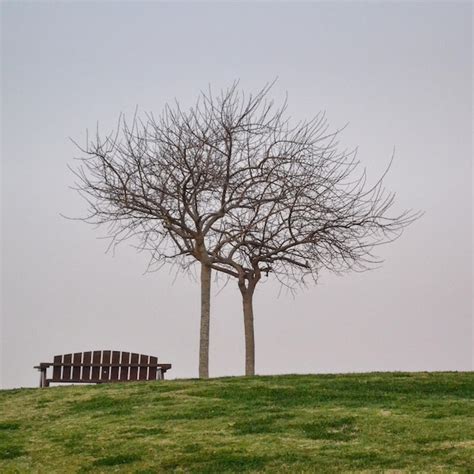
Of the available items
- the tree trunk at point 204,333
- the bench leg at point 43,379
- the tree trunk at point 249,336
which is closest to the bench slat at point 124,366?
the bench leg at point 43,379

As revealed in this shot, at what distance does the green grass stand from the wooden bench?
300cm

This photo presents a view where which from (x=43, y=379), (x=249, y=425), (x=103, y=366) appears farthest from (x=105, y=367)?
(x=249, y=425)

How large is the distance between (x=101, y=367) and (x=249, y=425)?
9522 mm

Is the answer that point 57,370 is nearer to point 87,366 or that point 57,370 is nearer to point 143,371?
point 87,366

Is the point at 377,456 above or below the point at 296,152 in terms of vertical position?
below

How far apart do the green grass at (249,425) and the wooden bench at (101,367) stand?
3.00 meters

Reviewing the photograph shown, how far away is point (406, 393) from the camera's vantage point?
16812 mm

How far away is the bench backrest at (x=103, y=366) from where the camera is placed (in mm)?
22516

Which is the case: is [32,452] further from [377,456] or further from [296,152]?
[296,152]

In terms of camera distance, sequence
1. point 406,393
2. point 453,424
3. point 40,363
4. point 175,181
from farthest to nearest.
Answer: point 40,363 → point 175,181 → point 406,393 → point 453,424

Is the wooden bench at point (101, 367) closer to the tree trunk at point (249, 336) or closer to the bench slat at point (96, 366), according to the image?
the bench slat at point (96, 366)

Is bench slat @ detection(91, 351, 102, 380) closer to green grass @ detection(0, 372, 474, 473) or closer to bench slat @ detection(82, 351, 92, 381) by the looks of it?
bench slat @ detection(82, 351, 92, 381)

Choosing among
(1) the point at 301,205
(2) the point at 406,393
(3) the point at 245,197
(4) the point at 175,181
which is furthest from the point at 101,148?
(2) the point at 406,393

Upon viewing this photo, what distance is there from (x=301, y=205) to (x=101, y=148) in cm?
515
